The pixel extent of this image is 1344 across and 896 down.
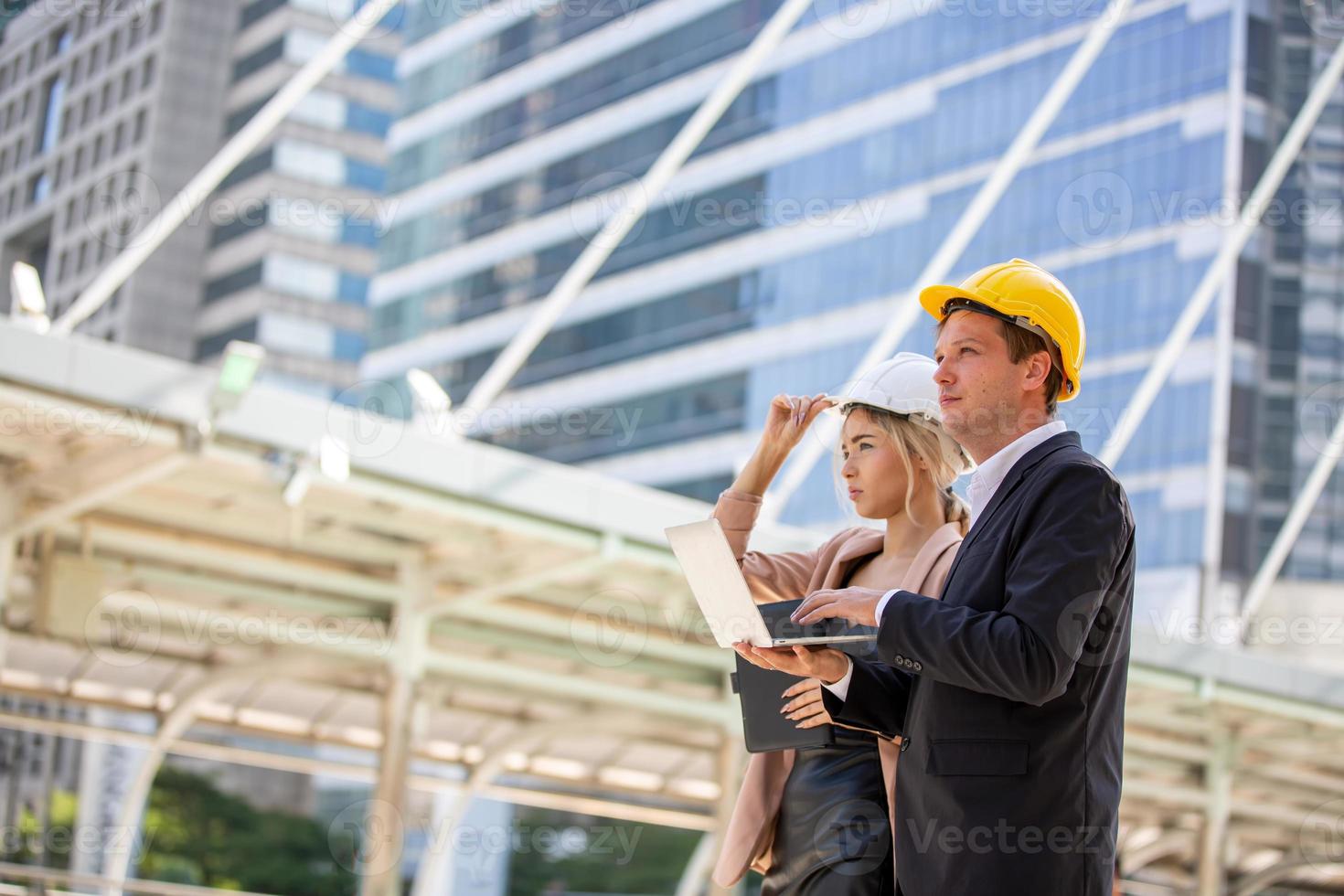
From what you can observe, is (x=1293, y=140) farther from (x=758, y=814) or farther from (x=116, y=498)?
(x=758, y=814)

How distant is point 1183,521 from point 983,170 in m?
13.1

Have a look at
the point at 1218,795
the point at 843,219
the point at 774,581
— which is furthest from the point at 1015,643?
the point at 843,219

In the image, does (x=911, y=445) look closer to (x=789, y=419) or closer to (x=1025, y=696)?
(x=789, y=419)

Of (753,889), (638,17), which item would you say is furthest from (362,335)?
(753,889)

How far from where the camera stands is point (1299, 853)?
2244 cm

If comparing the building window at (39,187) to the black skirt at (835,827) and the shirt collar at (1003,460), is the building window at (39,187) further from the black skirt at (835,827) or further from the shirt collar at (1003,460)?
the shirt collar at (1003,460)

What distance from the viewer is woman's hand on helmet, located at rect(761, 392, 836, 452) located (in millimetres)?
3555

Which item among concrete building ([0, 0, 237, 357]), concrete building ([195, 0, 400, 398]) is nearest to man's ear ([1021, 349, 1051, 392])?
concrete building ([0, 0, 237, 357])

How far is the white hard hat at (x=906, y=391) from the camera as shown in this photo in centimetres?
334

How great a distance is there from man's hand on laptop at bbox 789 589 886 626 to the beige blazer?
0.35 meters

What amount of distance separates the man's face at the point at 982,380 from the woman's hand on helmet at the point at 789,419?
27.3 inches

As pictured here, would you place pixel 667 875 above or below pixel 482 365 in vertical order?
below

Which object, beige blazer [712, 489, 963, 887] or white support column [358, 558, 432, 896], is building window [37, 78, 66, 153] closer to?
white support column [358, 558, 432, 896]

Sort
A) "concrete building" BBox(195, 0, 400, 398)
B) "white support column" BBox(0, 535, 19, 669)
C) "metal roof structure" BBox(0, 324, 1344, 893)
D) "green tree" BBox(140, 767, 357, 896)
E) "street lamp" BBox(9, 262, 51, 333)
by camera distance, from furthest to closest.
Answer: "concrete building" BBox(195, 0, 400, 398)
"green tree" BBox(140, 767, 357, 896)
"white support column" BBox(0, 535, 19, 669)
"metal roof structure" BBox(0, 324, 1344, 893)
"street lamp" BBox(9, 262, 51, 333)
